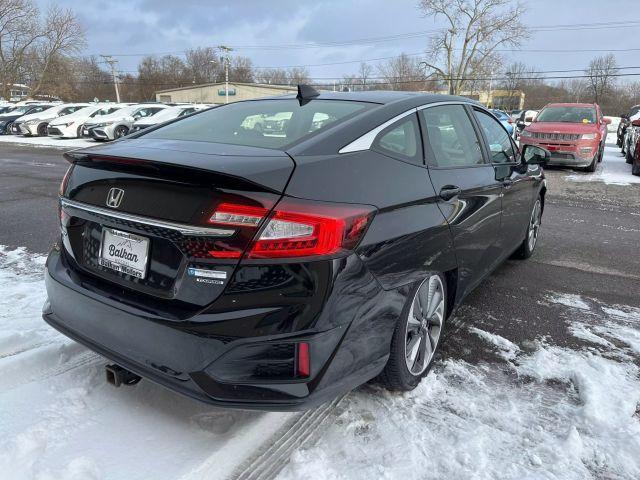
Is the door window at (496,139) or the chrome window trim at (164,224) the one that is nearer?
the chrome window trim at (164,224)

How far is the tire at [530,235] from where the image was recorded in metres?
4.84

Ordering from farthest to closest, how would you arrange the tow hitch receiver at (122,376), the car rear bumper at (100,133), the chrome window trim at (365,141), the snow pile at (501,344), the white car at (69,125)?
the white car at (69,125), the car rear bumper at (100,133), the snow pile at (501,344), the tow hitch receiver at (122,376), the chrome window trim at (365,141)

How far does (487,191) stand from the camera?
328cm

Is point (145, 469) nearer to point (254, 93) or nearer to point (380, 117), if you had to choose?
point (380, 117)

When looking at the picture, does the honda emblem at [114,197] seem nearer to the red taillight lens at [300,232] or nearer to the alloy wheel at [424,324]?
the red taillight lens at [300,232]

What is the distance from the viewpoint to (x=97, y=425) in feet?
7.34

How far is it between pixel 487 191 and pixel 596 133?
35.5ft

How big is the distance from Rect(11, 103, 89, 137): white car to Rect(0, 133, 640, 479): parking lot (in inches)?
976

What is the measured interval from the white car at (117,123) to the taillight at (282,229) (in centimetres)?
1920

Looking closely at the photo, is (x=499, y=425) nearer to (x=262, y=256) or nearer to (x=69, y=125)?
(x=262, y=256)

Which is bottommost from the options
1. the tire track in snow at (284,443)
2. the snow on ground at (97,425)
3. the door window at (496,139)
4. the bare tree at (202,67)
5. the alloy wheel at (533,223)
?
the tire track in snow at (284,443)

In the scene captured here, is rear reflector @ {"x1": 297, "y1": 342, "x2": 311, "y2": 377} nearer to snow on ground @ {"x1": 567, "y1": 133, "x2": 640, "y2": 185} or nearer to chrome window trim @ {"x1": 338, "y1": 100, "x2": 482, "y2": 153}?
chrome window trim @ {"x1": 338, "y1": 100, "x2": 482, "y2": 153}

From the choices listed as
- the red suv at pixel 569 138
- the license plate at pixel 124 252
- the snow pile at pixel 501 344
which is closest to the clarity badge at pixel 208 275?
the license plate at pixel 124 252

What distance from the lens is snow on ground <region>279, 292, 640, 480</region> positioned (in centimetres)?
206
